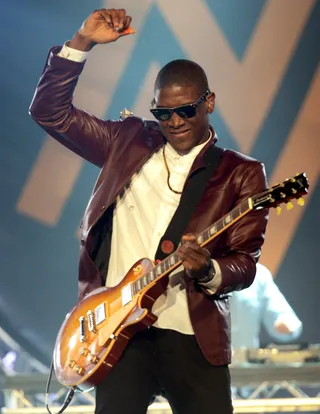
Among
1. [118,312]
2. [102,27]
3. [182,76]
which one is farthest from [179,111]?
[118,312]

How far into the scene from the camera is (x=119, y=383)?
6.90 ft

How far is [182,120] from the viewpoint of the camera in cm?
224

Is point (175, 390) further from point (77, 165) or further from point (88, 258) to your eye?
point (77, 165)

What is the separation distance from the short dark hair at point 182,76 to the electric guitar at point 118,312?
0.50 metres

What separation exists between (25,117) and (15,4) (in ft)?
2.39

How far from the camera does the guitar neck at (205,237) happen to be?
2.00 meters

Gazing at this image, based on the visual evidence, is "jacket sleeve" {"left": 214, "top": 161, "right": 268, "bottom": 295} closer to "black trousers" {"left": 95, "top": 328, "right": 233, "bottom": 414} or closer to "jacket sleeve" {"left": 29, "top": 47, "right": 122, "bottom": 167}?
"black trousers" {"left": 95, "top": 328, "right": 233, "bottom": 414}

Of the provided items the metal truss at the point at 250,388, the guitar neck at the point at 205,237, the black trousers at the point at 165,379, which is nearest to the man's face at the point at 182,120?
the guitar neck at the point at 205,237

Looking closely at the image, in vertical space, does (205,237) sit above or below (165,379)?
above

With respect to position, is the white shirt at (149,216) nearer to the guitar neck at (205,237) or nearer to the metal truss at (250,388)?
the guitar neck at (205,237)

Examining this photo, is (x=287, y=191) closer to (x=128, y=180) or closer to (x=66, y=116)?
(x=128, y=180)

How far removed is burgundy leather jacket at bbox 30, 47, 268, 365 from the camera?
6.96 ft

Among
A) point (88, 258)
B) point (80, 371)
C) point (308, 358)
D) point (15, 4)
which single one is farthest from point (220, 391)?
point (15, 4)

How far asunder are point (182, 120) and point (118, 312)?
65cm
